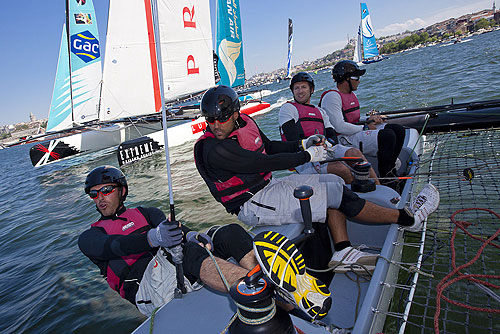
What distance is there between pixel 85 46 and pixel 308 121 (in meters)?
14.7

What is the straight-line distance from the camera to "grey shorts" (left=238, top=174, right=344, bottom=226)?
2.27 meters

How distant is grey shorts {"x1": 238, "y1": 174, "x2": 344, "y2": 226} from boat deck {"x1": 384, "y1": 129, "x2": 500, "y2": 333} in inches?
25.5

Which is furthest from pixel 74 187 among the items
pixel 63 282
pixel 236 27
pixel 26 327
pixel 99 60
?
pixel 236 27

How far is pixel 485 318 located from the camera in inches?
82.7

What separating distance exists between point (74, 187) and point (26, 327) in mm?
6705

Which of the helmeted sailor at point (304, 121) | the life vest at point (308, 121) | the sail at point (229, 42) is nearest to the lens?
the helmeted sailor at point (304, 121)

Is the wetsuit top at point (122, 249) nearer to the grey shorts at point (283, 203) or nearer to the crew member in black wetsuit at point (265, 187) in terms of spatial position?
the crew member in black wetsuit at point (265, 187)

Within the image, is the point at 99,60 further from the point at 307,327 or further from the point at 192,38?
the point at 307,327

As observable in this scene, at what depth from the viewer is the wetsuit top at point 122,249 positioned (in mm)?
1854

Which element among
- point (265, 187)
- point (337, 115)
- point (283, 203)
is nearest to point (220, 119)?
point (265, 187)

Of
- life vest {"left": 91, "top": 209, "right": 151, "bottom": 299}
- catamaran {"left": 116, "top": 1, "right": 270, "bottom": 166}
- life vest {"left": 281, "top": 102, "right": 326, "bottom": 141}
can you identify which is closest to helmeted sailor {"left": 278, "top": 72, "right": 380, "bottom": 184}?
life vest {"left": 281, "top": 102, "right": 326, "bottom": 141}

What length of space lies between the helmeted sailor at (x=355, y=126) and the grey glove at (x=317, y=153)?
156 centimetres

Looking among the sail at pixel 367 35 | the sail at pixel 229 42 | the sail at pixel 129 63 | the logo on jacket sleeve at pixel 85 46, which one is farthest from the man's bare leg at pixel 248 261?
the sail at pixel 367 35

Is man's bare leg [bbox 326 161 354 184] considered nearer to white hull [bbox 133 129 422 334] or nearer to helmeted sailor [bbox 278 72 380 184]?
helmeted sailor [bbox 278 72 380 184]
